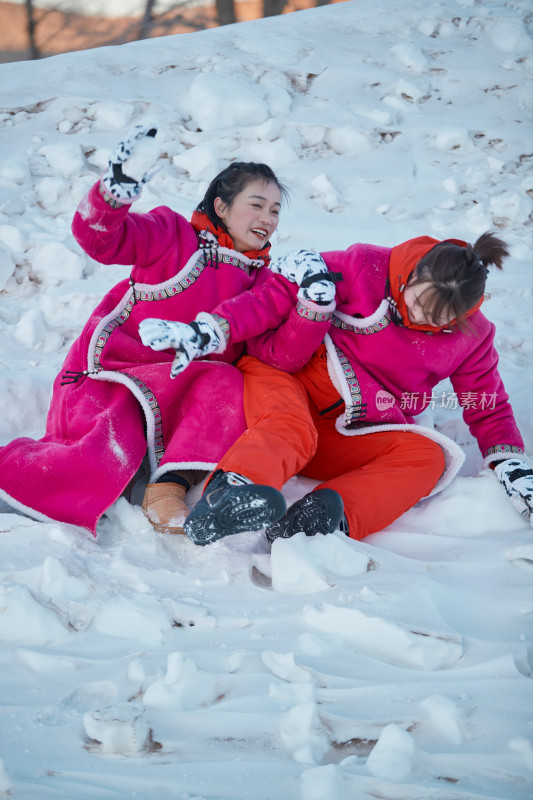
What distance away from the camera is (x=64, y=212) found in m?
3.21

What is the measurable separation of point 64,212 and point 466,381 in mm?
2094

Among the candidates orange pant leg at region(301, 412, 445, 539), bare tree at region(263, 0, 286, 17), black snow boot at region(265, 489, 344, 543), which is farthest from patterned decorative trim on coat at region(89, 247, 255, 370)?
bare tree at region(263, 0, 286, 17)

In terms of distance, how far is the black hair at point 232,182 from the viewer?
198cm

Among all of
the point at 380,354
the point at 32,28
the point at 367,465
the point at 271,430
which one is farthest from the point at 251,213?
the point at 32,28

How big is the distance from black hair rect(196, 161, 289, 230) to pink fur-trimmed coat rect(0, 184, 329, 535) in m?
0.11

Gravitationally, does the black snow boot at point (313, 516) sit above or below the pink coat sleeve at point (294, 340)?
below

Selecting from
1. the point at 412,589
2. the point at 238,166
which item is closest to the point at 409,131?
the point at 238,166

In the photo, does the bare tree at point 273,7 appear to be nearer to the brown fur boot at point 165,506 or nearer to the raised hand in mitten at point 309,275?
the raised hand in mitten at point 309,275

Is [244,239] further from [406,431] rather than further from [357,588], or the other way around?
[357,588]

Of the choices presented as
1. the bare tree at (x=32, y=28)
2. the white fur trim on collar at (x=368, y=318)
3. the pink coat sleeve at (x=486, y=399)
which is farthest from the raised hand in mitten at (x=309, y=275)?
the bare tree at (x=32, y=28)

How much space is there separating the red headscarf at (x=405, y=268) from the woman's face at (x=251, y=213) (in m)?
0.38

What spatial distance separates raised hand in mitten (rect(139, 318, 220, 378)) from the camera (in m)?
1.56

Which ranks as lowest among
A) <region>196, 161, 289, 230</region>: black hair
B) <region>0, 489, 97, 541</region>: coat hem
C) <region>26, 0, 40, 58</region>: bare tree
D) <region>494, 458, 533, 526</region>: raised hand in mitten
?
<region>494, 458, 533, 526</region>: raised hand in mitten

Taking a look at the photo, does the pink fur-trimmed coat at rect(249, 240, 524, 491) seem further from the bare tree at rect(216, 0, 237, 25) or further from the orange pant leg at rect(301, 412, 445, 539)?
the bare tree at rect(216, 0, 237, 25)
